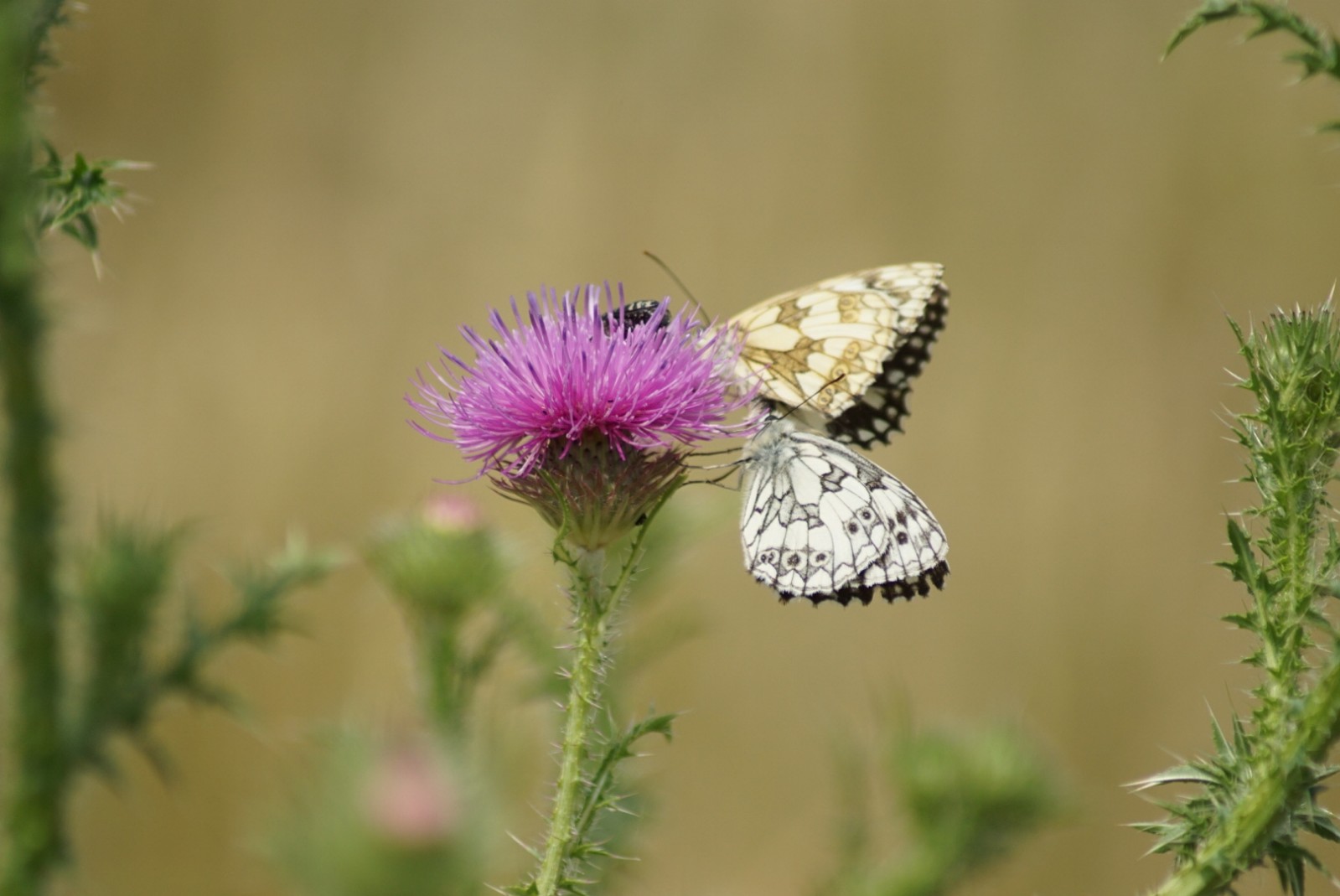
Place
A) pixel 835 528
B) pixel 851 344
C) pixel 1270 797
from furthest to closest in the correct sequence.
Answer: pixel 851 344
pixel 835 528
pixel 1270 797

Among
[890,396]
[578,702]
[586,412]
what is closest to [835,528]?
[890,396]

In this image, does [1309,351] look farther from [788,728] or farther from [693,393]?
[788,728]

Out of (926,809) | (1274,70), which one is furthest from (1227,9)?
(1274,70)

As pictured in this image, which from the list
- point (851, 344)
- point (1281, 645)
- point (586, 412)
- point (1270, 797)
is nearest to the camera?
point (1270, 797)

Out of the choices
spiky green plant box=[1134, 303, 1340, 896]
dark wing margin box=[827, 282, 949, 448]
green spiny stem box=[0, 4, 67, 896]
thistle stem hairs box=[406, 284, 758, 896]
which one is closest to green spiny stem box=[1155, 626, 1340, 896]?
spiky green plant box=[1134, 303, 1340, 896]

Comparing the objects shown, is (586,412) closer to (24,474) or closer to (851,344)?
(851,344)

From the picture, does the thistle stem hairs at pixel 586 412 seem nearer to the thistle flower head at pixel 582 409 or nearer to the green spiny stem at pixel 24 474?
the thistle flower head at pixel 582 409
